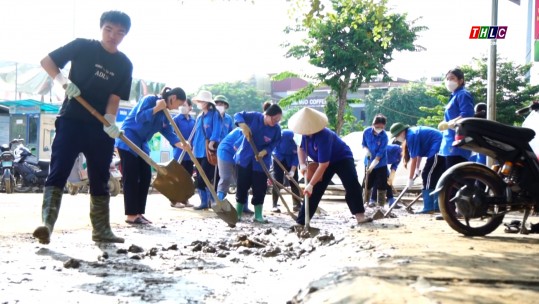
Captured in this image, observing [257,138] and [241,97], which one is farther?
[241,97]

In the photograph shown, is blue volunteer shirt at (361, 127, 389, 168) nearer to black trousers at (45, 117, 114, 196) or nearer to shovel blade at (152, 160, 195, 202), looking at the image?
shovel blade at (152, 160, 195, 202)

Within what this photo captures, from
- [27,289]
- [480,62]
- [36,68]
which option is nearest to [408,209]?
[27,289]

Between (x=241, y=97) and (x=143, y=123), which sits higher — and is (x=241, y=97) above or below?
above

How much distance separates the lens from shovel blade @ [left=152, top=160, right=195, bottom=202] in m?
6.39

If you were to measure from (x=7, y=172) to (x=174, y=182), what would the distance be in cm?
978

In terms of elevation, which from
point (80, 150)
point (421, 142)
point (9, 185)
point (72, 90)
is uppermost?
point (72, 90)

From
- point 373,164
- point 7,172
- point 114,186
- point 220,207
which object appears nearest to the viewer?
point 220,207

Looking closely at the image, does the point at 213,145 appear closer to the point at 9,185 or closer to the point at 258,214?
the point at 258,214

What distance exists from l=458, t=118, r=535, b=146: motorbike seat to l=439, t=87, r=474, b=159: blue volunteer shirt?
6.36 feet

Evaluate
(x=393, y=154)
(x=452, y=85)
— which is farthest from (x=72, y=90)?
(x=393, y=154)

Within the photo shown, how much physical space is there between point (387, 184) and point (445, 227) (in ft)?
18.7

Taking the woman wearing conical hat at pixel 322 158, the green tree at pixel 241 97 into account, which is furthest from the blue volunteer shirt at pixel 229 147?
the green tree at pixel 241 97

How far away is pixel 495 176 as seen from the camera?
4977mm

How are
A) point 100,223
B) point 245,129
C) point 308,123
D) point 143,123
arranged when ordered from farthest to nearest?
point 245,129
point 143,123
point 308,123
point 100,223
